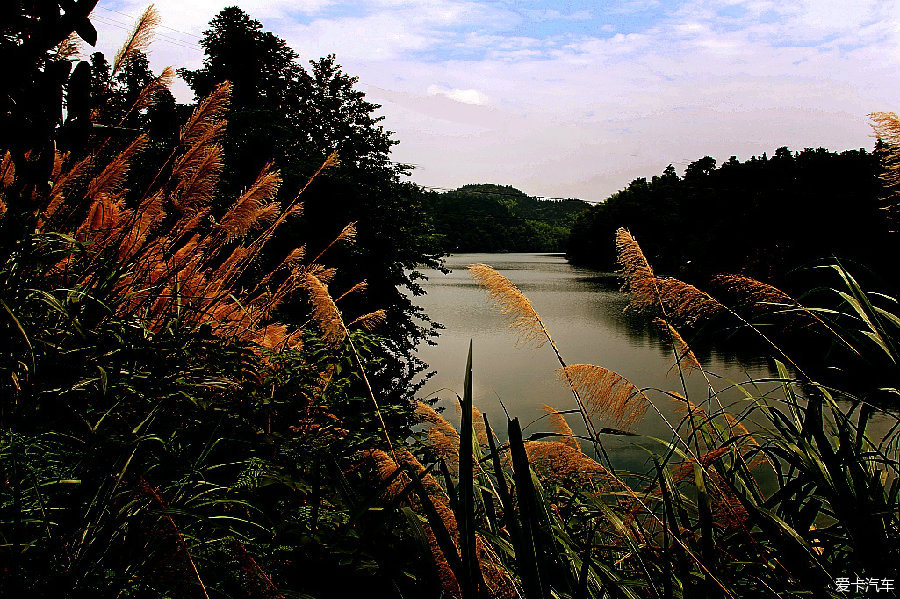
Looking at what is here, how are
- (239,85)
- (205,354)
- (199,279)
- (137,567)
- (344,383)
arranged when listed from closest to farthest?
(137,567) < (205,354) < (344,383) < (199,279) < (239,85)

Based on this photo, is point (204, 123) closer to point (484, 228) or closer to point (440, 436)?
point (440, 436)

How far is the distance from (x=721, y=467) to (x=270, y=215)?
69.0 inches

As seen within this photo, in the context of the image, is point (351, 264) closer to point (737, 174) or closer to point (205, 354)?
point (205, 354)

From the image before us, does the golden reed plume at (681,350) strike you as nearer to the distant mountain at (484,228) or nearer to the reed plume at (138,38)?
the reed plume at (138,38)

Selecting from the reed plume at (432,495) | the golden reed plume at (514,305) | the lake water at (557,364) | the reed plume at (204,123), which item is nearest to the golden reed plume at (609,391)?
the golden reed plume at (514,305)

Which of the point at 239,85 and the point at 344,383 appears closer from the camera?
the point at 344,383

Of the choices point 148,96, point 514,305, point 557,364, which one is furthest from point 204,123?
point 557,364

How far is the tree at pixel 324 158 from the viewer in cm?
1025

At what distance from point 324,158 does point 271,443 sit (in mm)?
10327

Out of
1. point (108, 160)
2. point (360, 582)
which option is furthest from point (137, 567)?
point (108, 160)

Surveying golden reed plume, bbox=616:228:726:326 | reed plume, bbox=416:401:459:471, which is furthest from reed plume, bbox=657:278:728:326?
reed plume, bbox=416:401:459:471

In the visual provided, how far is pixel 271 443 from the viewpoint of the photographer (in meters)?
1.40

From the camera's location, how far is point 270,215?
2.23 metres

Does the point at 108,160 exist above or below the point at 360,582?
above
